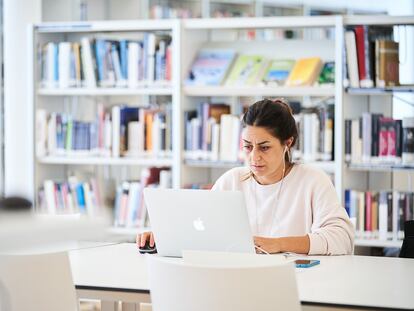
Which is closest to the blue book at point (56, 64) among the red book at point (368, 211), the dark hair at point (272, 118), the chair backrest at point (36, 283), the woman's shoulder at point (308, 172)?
the red book at point (368, 211)

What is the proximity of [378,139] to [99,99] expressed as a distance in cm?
196

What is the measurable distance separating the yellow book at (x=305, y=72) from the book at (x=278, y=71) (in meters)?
0.04

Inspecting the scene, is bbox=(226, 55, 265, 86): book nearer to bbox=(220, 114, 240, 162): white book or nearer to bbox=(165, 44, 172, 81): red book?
bbox=(220, 114, 240, 162): white book

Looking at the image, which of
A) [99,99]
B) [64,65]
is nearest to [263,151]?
[64,65]

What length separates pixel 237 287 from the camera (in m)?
1.97

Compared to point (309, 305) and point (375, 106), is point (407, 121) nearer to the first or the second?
point (375, 106)

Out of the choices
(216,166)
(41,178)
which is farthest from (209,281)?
(41,178)

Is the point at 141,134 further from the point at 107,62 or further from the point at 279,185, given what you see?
the point at 279,185

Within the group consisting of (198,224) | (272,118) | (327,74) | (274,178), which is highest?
(327,74)

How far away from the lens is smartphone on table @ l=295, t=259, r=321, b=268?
2.79 m

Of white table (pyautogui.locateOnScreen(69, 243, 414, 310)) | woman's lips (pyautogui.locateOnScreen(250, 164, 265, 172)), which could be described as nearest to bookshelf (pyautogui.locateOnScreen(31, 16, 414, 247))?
woman's lips (pyautogui.locateOnScreen(250, 164, 265, 172))

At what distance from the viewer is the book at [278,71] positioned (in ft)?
16.5

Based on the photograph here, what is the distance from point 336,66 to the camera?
4.81 metres

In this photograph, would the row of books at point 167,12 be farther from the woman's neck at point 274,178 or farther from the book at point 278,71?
the woman's neck at point 274,178
